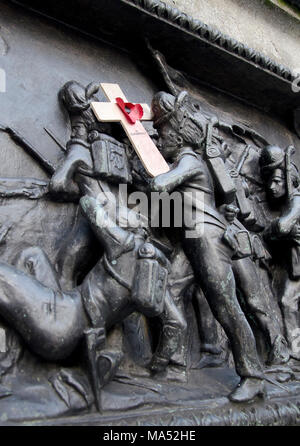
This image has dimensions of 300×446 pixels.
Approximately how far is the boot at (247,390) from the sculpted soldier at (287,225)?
792 mm

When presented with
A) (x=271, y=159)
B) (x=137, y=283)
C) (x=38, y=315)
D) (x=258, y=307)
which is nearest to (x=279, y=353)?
(x=258, y=307)

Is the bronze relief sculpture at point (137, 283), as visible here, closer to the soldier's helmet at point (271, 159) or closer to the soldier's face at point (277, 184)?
the soldier's face at point (277, 184)

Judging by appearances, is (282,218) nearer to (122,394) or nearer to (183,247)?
(183,247)

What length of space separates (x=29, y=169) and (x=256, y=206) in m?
1.92

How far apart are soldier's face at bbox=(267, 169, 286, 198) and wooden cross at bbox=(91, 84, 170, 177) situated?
1.28 meters

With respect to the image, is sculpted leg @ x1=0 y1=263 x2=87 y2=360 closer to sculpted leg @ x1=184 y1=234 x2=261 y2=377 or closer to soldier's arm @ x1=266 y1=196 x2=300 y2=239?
sculpted leg @ x1=184 y1=234 x2=261 y2=377

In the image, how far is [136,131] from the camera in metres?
2.99

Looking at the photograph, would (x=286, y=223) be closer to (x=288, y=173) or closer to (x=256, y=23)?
(x=288, y=173)

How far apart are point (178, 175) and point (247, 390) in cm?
122

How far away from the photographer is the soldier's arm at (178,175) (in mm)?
2615

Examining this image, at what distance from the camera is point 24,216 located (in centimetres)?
266

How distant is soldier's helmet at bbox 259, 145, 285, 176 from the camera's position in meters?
3.81

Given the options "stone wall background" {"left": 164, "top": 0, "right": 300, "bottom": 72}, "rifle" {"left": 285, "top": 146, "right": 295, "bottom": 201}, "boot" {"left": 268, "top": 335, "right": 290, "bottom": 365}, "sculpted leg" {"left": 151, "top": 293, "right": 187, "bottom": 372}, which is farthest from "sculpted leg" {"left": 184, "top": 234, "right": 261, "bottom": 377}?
"stone wall background" {"left": 164, "top": 0, "right": 300, "bottom": 72}
